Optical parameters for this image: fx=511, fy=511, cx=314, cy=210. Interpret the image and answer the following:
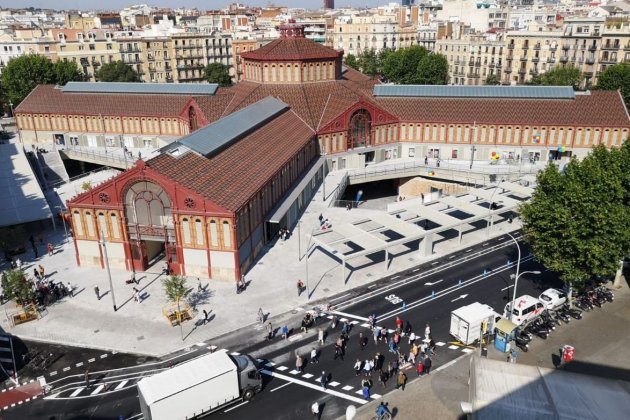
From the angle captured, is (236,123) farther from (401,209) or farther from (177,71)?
(177,71)

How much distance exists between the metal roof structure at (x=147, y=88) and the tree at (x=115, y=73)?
3767 centimetres

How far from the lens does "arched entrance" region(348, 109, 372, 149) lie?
274 ft

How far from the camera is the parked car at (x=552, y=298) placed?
4577 centimetres

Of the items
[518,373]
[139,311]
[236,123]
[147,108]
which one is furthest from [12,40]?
[518,373]

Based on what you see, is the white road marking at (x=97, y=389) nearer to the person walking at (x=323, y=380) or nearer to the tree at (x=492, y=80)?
the person walking at (x=323, y=380)

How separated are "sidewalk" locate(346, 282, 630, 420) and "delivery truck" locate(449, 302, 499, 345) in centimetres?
185

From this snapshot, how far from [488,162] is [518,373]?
63.2 metres

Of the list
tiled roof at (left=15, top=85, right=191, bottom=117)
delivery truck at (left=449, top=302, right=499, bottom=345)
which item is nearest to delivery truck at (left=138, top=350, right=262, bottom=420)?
delivery truck at (left=449, top=302, right=499, bottom=345)

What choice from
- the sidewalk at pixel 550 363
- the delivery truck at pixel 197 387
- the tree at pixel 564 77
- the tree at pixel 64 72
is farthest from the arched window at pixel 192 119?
the tree at pixel 564 77

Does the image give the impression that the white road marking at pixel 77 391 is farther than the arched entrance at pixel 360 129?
No

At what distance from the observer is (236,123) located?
66750 mm

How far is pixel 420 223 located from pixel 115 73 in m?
104

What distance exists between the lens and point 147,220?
51.6 meters

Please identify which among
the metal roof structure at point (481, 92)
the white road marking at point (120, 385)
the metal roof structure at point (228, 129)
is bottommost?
the white road marking at point (120, 385)
